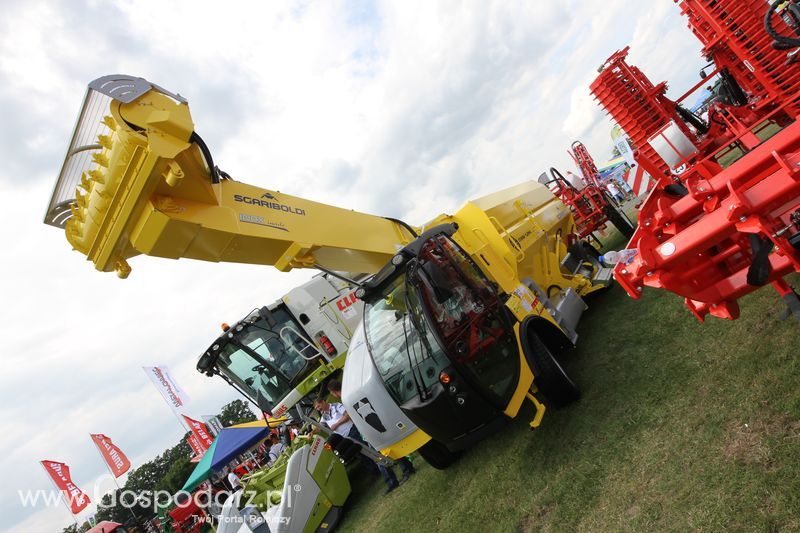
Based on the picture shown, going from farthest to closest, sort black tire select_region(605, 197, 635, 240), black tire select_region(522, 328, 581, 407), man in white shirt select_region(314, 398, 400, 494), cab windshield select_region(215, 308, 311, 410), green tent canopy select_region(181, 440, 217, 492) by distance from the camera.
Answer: green tent canopy select_region(181, 440, 217, 492) → black tire select_region(605, 197, 635, 240) → cab windshield select_region(215, 308, 311, 410) → man in white shirt select_region(314, 398, 400, 494) → black tire select_region(522, 328, 581, 407)

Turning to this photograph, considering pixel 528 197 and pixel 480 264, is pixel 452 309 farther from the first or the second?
pixel 528 197

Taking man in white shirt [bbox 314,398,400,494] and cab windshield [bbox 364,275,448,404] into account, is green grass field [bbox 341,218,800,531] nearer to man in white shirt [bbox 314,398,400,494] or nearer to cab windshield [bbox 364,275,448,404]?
cab windshield [bbox 364,275,448,404]

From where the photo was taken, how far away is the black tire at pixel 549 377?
437 centimetres

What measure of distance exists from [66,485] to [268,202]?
19.8 meters

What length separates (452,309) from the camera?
14.0ft

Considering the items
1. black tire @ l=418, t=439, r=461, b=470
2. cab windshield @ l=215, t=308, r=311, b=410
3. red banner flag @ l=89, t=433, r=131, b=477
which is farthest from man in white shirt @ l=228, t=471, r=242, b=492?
red banner flag @ l=89, t=433, r=131, b=477

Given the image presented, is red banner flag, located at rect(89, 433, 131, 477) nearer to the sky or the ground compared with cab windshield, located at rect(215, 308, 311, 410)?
nearer to the sky

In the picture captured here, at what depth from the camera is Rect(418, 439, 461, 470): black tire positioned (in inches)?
210

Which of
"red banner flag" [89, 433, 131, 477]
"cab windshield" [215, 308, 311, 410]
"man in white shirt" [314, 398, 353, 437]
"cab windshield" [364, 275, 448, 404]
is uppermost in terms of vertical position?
"red banner flag" [89, 433, 131, 477]

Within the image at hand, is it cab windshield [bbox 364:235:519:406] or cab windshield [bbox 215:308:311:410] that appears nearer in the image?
cab windshield [bbox 364:235:519:406]

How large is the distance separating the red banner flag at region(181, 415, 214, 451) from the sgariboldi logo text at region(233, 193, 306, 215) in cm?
2261

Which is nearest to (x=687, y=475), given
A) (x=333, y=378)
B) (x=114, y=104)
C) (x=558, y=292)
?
(x=558, y=292)

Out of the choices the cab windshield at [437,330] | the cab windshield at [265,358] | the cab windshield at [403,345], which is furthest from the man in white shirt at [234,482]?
the cab windshield at [437,330]

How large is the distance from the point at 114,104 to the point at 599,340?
211 inches
